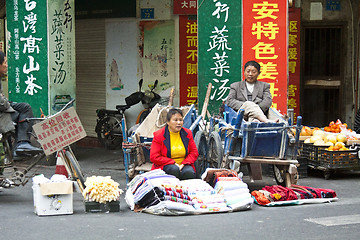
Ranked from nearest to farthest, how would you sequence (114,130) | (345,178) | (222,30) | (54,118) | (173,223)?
(173,223), (54,118), (345,178), (222,30), (114,130)

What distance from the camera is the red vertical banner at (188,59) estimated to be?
1470 cm

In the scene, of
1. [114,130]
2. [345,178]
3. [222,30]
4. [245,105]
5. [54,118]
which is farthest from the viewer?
[114,130]

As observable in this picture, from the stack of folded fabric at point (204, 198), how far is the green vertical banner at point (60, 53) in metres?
5.02

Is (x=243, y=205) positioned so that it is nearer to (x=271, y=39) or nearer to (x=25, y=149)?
(x=25, y=149)

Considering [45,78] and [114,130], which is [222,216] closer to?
[45,78]

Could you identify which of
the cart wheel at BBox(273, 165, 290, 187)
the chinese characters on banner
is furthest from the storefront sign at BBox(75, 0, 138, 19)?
the chinese characters on banner

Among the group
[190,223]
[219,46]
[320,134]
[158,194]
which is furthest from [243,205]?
[219,46]

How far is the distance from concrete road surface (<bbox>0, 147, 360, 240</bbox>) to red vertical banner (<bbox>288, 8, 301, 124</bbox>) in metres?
5.49

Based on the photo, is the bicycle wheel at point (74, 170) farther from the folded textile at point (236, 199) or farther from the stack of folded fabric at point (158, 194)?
the folded textile at point (236, 199)

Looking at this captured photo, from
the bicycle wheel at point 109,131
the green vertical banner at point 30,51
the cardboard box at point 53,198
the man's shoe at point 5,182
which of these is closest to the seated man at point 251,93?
the cardboard box at point 53,198

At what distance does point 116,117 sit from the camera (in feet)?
49.8

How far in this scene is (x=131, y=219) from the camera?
25.4 feet

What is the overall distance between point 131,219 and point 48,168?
504 cm

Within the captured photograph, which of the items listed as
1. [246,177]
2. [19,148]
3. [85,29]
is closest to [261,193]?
[246,177]
